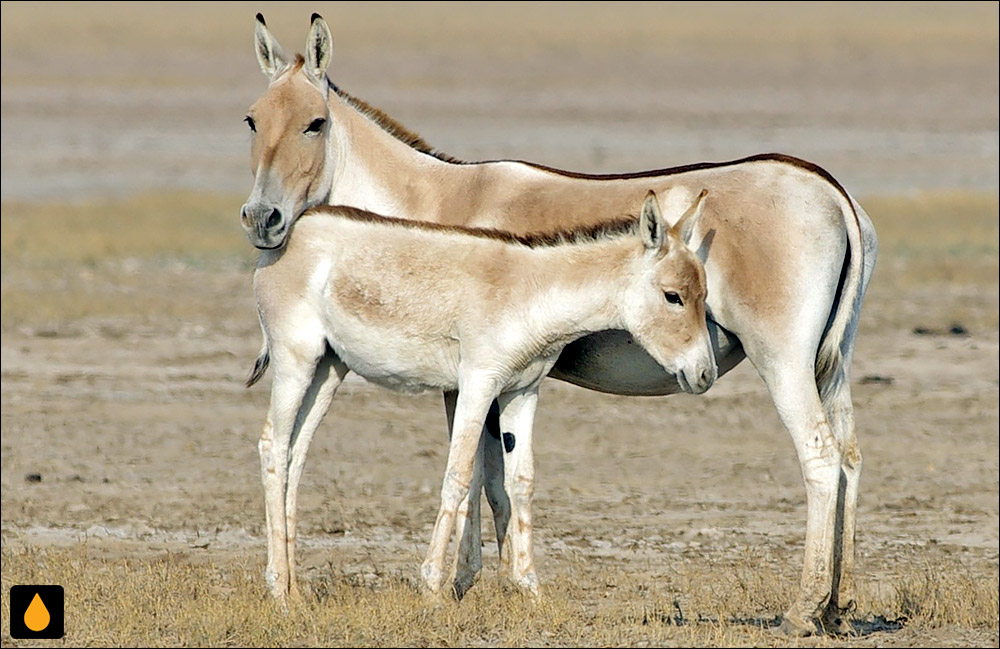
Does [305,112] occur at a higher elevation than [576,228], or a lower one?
higher

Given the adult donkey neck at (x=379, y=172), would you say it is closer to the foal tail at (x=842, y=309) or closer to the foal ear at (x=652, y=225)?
the foal ear at (x=652, y=225)

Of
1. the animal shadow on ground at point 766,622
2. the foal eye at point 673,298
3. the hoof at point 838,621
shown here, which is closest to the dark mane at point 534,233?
the foal eye at point 673,298

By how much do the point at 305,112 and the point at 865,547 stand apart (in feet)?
16.3

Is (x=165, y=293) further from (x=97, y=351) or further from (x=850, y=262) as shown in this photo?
(x=850, y=262)

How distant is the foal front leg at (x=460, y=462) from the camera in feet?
25.9

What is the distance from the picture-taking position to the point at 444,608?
796 centimetres

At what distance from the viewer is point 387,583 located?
9.20 metres

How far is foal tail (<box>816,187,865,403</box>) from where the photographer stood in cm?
824

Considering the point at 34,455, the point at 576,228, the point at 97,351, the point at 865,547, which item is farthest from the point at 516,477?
the point at 97,351

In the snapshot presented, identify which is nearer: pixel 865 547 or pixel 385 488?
pixel 865 547

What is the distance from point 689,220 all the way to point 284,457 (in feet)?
7.99

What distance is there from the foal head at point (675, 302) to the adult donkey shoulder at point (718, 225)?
177mm

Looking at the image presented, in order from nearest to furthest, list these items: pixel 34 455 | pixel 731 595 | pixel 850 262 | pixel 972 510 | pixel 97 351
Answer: pixel 850 262 < pixel 731 595 < pixel 972 510 < pixel 34 455 < pixel 97 351

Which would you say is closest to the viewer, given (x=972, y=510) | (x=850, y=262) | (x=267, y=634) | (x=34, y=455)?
(x=267, y=634)
